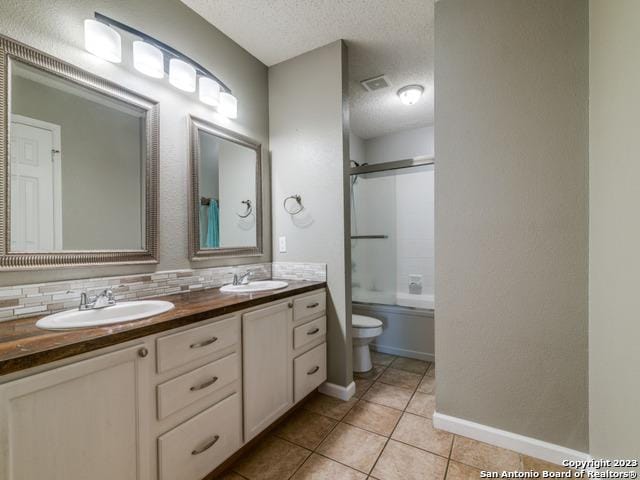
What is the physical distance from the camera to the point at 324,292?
2.01 meters

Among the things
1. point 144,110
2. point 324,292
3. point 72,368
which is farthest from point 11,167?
point 324,292

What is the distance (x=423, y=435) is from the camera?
1602 mm

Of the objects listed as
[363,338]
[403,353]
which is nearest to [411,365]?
[403,353]

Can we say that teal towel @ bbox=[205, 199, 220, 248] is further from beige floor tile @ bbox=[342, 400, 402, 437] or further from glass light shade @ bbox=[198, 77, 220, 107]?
beige floor tile @ bbox=[342, 400, 402, 437]

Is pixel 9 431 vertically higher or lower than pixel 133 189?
lower

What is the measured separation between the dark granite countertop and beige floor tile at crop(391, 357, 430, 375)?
1716 mm

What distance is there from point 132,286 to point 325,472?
1306 mm

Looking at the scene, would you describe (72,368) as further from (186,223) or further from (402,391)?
(402,391)

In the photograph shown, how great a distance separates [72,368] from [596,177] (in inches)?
82.3

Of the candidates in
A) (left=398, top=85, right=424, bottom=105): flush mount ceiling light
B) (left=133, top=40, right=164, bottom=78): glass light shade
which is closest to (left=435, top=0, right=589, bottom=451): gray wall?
(left=398, top=85, right=424, bottom=105): flush mount ceiling light

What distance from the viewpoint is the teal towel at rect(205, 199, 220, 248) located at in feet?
6.07

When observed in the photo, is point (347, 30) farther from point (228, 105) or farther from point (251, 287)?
point (251, 287)

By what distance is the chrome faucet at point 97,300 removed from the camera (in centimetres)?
118

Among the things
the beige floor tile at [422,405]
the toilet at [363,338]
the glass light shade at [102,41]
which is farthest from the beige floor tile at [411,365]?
the glass light shade at [102,41]
